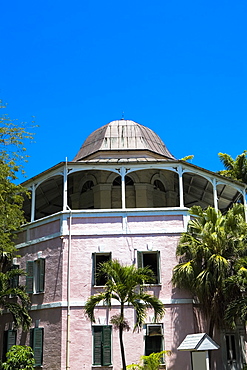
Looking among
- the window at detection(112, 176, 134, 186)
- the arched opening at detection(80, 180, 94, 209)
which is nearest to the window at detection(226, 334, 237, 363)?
the window at detection(112, 176, 134, 186)

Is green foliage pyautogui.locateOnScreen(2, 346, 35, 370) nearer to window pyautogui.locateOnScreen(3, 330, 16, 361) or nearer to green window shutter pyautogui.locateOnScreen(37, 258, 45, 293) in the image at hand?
window pyautogui.locateOnScreen(3, 330, 16, 361)

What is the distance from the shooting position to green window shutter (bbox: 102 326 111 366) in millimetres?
21922

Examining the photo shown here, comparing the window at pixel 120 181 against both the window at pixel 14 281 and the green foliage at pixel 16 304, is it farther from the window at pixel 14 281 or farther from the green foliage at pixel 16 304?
the green foliage at pixel 16 304

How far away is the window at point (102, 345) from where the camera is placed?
2194 centimetres

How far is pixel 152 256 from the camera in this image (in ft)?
78.0

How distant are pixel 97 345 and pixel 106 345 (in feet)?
1.33

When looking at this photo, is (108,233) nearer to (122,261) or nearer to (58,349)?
(122,261)

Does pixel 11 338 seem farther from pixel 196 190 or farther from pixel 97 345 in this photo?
pixel 196 190

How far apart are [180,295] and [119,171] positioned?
6.74 metres

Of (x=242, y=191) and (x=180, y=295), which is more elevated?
(x=242, y=191)

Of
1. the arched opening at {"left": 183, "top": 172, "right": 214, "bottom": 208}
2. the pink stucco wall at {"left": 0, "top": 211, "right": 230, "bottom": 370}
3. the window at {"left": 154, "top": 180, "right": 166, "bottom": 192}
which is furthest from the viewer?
the window at {"left": 154, "top": 180, "right": 166, "bottom": 192}

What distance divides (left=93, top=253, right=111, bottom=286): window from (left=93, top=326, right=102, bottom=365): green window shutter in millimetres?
2076

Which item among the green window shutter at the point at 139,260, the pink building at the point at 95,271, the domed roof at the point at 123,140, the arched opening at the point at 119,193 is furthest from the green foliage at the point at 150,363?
the domed roof at the point at 123,140

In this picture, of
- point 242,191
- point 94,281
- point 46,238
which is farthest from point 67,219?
point 242,191
